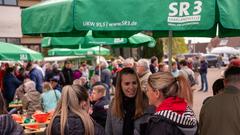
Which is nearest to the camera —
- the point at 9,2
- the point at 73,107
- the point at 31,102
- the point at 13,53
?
the point at 73,107

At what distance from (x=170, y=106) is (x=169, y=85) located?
200mm

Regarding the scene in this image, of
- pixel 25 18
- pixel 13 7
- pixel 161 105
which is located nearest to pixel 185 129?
pixel 161 105

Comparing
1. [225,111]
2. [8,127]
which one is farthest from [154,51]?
[8,127]

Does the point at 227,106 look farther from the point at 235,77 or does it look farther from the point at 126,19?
the point at 126,19

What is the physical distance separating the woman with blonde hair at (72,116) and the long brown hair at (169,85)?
0.62m

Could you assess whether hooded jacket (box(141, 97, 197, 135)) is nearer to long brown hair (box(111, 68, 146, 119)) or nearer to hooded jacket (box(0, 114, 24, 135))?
long brown hair (box(111, 68, 146, 119))

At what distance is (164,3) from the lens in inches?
156

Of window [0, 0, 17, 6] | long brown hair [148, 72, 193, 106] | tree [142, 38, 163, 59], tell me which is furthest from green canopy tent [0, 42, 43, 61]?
tree [142, 38, 163, 59]

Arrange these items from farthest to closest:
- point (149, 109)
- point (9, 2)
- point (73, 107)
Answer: point (9, 2) → point (149, 109) → point (73, 107)

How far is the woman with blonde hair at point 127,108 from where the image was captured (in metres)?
4.19

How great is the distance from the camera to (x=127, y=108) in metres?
4.28

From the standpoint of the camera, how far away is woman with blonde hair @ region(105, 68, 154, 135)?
4191 mm

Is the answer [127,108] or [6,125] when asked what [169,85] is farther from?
[6,125]

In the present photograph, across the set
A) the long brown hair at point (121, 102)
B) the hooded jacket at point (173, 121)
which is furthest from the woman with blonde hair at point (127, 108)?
the hooded jacket at point (173, 121)
